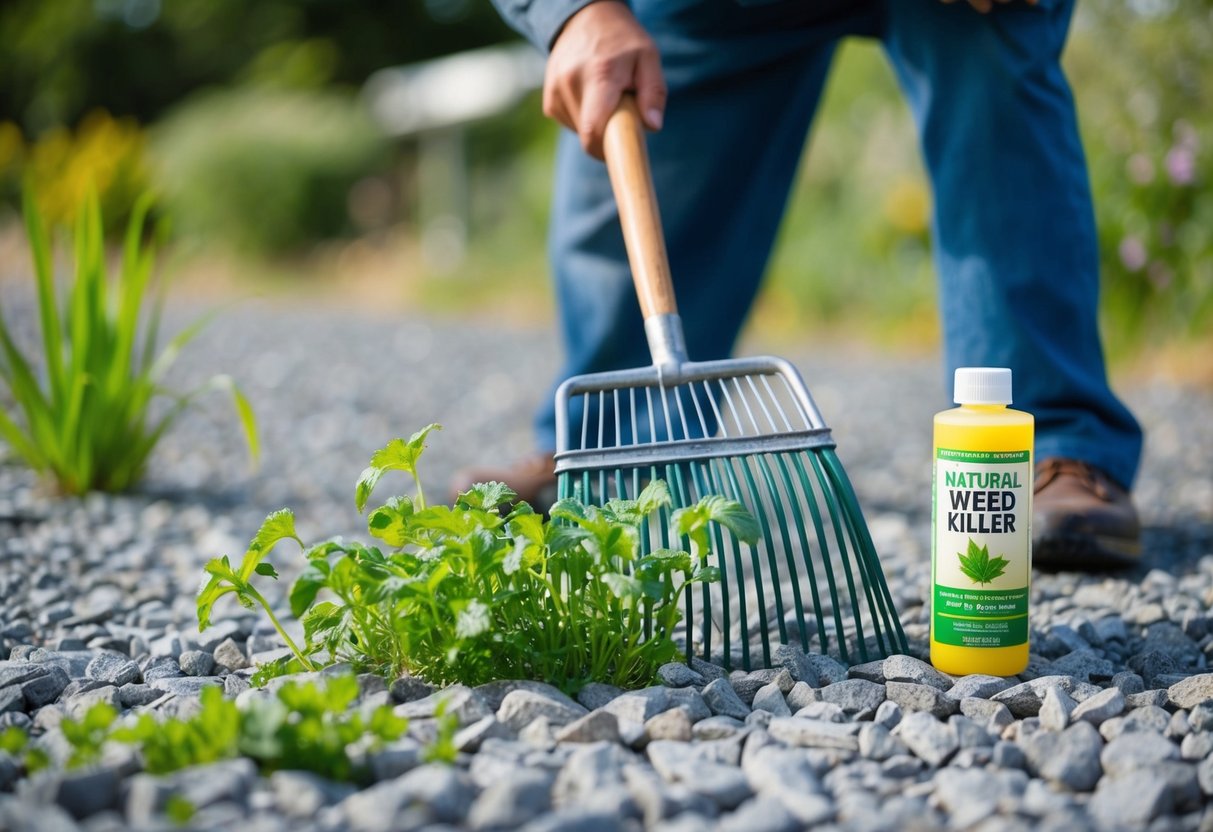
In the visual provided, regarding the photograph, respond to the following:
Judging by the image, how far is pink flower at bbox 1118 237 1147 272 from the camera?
Answer: 3.79m

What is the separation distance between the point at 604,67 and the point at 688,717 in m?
0.99

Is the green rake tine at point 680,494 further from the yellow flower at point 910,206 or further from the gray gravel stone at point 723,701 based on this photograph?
the yellow flower at point 910,206

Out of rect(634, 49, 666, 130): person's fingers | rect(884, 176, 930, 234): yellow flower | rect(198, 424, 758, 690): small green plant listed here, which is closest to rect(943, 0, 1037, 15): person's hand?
rect(634, 49, 666, 130): person's fingers

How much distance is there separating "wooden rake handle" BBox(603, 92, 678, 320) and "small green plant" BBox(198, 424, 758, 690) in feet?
1.37

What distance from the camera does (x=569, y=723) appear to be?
1157 mm

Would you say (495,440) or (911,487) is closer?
(911,487)

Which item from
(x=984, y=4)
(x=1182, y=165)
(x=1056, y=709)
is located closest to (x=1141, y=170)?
(x=1182, y=165)

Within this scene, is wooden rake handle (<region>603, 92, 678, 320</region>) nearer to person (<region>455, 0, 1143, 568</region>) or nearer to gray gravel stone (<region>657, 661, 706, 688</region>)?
person (<region>455, 0, 1143, 568</region>)

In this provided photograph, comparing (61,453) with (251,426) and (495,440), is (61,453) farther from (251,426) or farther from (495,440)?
(495,440)

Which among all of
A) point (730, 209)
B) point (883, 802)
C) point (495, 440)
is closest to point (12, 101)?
point (495, 440)

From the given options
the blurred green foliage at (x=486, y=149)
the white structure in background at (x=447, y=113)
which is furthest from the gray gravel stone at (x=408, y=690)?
the white structure in background at (x=447, y=113)

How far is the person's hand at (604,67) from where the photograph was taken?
1.67 meters

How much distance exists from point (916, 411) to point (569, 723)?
118 inches

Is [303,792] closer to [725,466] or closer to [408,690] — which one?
[408,690]
